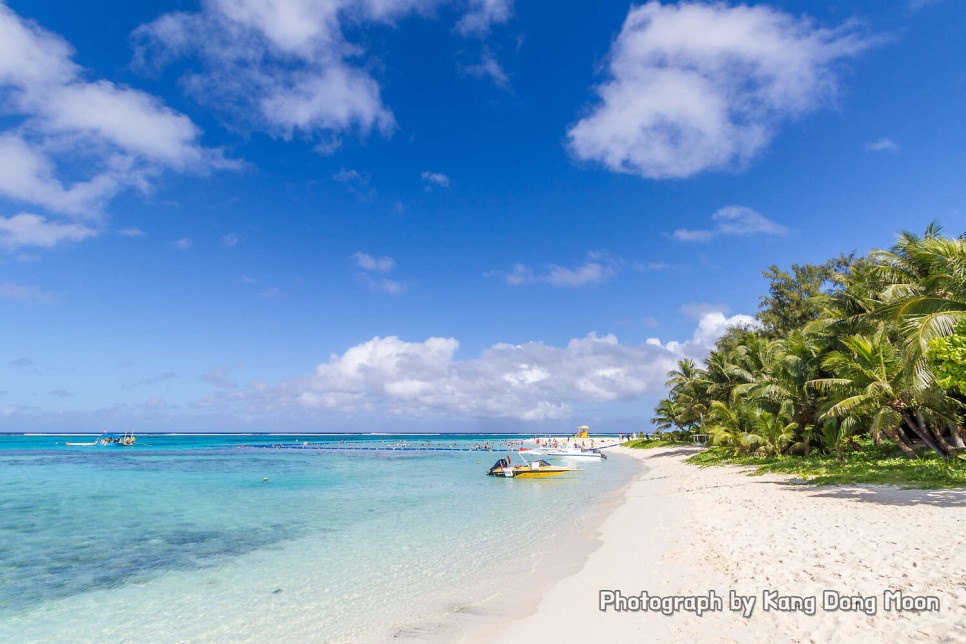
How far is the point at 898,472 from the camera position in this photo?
16.2m

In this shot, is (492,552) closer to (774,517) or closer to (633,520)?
(633,520)

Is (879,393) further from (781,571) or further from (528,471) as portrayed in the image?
(528,471)

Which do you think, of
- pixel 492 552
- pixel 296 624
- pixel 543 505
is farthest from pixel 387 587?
pixel 543 505

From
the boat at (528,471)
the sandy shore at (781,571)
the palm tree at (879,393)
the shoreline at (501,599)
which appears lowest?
the boat at (528,471)

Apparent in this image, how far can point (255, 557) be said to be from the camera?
43.4 ft

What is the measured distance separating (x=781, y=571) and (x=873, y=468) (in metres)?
13.2

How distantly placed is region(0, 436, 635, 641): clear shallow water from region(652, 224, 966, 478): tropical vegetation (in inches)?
372

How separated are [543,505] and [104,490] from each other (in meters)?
26.1

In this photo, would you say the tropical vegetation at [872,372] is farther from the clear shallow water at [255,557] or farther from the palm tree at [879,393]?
the clear shallow water at [255,557]

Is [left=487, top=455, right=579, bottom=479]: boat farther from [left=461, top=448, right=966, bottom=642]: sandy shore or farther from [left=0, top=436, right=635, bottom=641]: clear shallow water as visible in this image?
[left=461, top=448, right=966, bottom=642]: sandy shore

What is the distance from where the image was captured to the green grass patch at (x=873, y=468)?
14.5 meters

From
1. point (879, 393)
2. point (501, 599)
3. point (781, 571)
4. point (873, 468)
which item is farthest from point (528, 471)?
point (781, 571)

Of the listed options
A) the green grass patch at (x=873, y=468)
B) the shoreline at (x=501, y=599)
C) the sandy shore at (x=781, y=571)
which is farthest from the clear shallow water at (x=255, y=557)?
the green grass patch at (x=873, y=468)

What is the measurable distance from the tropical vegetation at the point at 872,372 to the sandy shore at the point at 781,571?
11.8ft
